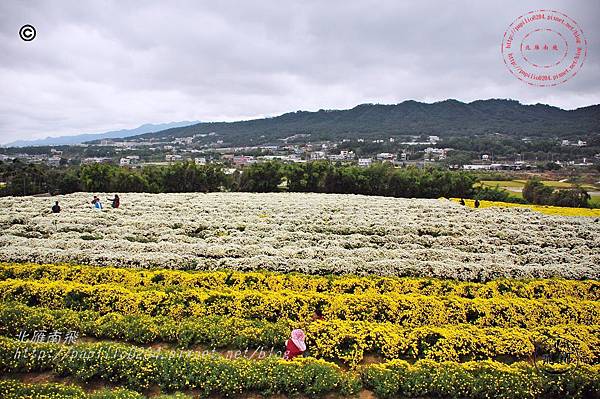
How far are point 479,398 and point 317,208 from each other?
65.6ft

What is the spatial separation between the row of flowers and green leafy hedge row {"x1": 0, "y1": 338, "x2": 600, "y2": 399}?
0.79m

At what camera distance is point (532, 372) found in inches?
322

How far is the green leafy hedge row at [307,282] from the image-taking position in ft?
41.6

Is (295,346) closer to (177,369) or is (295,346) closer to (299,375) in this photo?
(299,375)

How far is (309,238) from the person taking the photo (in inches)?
Answer: 762

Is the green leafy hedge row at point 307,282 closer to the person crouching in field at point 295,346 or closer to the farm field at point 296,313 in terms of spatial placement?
the farm field at point 296,313

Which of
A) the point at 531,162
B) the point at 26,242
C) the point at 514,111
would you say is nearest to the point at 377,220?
the point at 26,242

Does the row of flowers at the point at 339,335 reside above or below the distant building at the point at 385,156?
above

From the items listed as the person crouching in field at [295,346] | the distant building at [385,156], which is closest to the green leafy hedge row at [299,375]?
the person crouching in field at [295,346]

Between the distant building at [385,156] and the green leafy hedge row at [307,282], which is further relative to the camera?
the distant building at [385,156]

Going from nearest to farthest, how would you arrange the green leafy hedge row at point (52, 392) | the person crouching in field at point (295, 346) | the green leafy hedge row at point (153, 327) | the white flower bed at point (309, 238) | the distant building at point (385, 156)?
1. the green leafy hedge row at point (52, 392)
2. the person crouching in field at point (295, 346)
3. the green leafy hedge row at point (153, 327)
4. the white flower bed at point (309, 238)
5. the distant building at point (385, 156)

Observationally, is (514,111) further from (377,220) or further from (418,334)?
(418,334)

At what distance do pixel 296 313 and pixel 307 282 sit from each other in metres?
Answer: 2.15

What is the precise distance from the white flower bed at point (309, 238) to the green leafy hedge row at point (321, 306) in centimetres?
329
